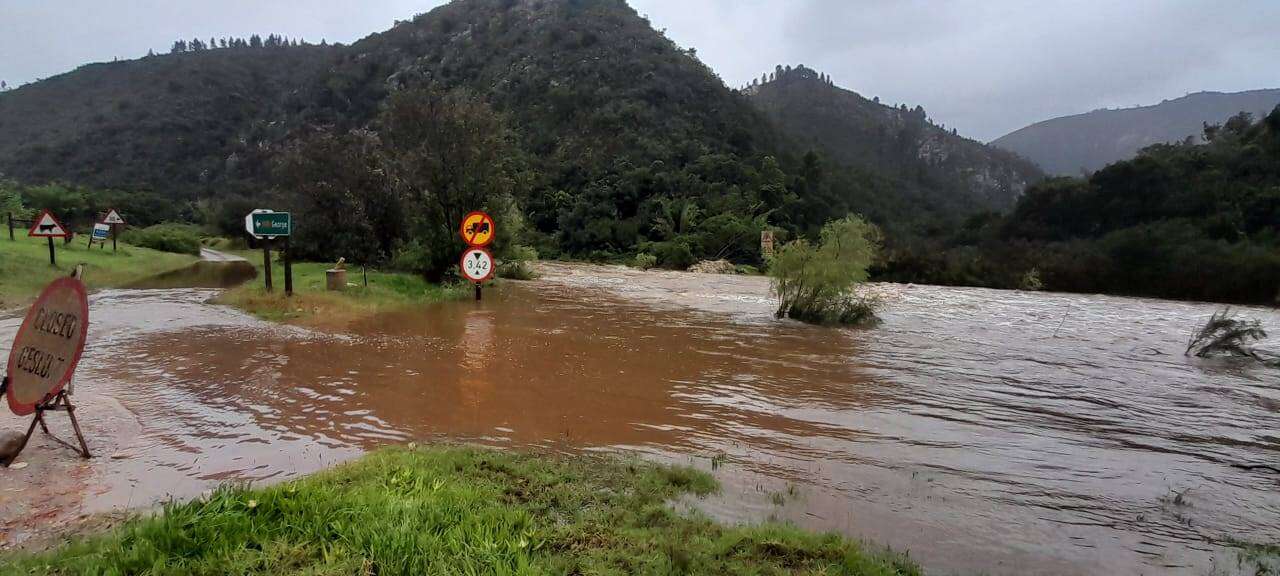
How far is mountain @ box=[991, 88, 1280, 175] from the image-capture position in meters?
96.6

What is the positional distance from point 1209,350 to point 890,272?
19710mm

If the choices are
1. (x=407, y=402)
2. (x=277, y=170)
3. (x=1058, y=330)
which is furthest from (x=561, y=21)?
(x=407, y=402)

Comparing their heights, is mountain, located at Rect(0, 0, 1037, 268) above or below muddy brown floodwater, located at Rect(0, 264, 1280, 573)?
above

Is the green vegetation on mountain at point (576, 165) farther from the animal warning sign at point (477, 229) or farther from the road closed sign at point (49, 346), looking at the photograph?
the road closed sign at point (49, 346)

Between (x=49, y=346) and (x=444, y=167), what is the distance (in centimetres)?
1332

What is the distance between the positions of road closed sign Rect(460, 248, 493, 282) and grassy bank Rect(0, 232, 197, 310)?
23.6ft

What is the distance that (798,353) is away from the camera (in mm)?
11086

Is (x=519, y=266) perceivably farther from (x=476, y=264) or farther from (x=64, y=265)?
Result: (x=64, y=265)

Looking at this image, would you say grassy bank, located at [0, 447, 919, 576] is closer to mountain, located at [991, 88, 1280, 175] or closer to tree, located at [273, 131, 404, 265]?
tree, located at [273, 131, 404, 265]

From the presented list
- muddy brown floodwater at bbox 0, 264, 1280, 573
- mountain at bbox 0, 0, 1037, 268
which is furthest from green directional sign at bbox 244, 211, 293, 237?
mountain at bbox 0, 0, 1037, 268

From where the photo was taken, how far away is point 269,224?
1320 centimetres

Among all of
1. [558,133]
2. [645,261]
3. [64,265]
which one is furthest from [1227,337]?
[558,133]

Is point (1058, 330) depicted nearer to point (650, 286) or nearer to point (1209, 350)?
point (1209, 350)

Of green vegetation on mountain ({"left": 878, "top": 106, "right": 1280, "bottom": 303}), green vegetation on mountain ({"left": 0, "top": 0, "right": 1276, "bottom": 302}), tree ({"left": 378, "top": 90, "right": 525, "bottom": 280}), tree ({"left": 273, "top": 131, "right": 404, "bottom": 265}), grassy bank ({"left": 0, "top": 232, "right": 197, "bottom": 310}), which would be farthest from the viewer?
green vegetation on mountain ({"left": 878, "top": 106, "right": 1280, "bottom": 303})
